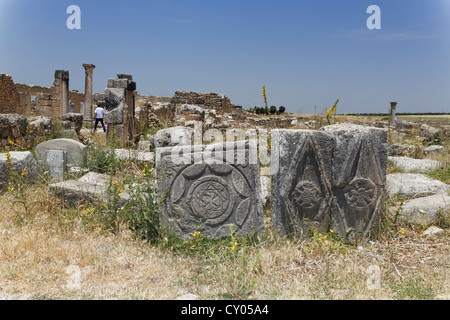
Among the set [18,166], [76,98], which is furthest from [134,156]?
[76,98]

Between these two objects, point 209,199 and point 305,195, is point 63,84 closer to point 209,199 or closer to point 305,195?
point 209,199

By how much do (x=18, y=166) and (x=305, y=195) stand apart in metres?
3.91

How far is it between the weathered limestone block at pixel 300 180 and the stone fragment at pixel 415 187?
1.59 meters

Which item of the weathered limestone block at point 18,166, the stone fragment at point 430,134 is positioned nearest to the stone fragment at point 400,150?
the stone fragment at point 430,134

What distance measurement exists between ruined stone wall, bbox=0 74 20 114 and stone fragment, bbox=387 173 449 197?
17450 mm

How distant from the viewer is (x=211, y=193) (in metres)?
3.77

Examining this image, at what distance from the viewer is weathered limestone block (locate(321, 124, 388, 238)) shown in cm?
368

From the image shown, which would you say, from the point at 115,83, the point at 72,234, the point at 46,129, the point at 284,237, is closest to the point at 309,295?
the point at 284,237

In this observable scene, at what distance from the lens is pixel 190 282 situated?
3.01m

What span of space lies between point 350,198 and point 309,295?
1.33 m

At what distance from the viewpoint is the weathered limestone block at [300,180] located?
3.67m

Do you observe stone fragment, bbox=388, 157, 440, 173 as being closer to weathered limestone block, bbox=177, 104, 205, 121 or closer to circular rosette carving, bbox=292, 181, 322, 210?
circular rosette carving, bbox=292, 181, 322, 210

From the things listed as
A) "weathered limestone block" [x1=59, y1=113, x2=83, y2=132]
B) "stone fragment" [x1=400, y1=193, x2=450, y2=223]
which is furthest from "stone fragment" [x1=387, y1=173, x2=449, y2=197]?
"weathered limestone block" [x1=59, y1=113, x2=83, y2=132]

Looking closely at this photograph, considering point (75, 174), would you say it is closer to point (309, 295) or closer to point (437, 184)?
point (309, 295)
